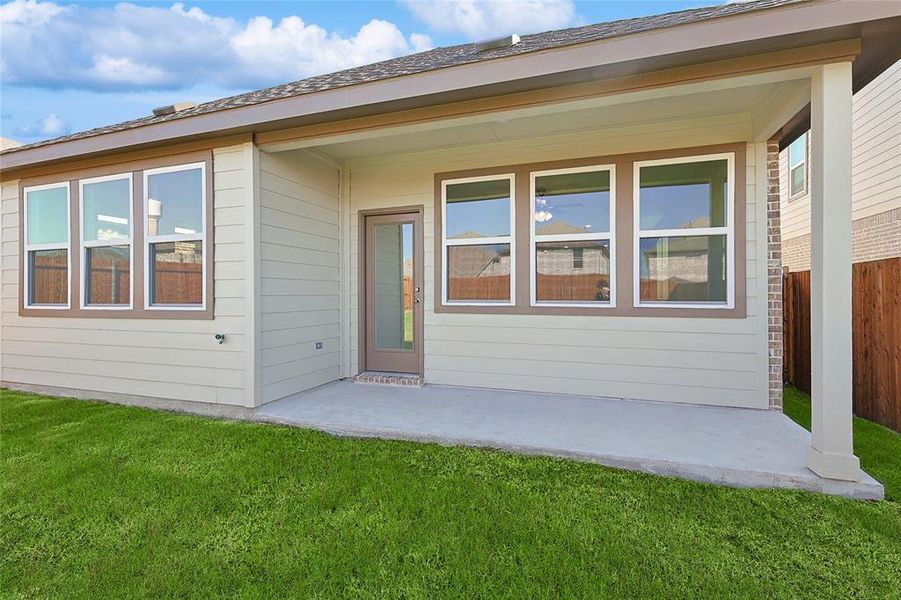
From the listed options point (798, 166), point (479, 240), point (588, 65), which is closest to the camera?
point (588, 65)

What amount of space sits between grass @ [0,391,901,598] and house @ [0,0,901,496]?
1.46 m

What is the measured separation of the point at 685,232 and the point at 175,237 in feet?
17.1

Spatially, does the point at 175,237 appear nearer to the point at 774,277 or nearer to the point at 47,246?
the point at 47,246

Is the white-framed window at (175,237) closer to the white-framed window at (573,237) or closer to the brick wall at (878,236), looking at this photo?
the white-framed window at (573,237)

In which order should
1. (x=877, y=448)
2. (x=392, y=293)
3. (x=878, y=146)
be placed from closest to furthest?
(x=877, y=448) → (x=392, y=293) → (x=878, y=146)

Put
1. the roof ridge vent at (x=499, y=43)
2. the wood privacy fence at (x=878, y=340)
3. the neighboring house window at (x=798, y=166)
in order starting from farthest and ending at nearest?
the neighboring house window at (x=798, y=166) → the roof ridge vent at (x=499, y=43) → the wood privacy fence at (x=878, y=340)

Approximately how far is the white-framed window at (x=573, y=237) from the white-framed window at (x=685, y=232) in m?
0.29

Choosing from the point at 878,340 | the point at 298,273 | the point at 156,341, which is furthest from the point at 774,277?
the point at 156,341

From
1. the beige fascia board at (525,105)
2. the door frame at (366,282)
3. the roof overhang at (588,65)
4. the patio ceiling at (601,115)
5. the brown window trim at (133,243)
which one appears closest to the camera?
the roof overhang at (588,65)

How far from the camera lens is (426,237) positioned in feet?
17.1

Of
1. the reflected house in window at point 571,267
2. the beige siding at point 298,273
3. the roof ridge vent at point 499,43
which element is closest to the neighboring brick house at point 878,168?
the reflected house in window at point 571,267

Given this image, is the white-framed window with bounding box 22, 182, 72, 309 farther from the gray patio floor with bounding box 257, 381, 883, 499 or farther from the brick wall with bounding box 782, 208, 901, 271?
the brick wall with bounding box 782, 208, 901, 271

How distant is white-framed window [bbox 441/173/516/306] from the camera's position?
4910mm

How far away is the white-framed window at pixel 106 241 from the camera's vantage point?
15.6ft
